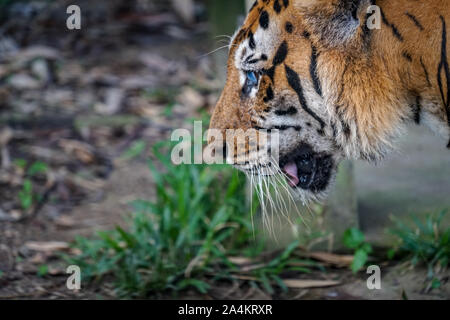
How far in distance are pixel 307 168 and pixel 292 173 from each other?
0.28 ft

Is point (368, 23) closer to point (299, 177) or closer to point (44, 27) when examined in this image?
point (299, 177)

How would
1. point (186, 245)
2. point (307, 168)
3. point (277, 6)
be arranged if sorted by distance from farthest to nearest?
point (186, 245)
point (307, 168)
point (277, 6)

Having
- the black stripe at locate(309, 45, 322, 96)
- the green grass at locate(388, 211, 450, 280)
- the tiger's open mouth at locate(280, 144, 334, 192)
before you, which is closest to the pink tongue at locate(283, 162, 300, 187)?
the tiger's open mouth at locate(280, 144, 334, 192)

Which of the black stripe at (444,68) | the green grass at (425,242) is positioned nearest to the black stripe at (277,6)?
the black stripe at (444,68)

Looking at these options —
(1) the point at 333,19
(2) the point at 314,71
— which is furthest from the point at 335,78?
(1) the point at 333,19

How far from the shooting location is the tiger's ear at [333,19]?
277cm

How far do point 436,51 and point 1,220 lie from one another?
3.21m

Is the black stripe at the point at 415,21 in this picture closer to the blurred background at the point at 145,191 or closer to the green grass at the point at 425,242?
the blurred background at the point at 145,191

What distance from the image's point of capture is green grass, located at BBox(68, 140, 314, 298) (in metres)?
3.64

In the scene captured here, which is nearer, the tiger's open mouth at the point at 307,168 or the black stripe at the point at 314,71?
the black stripe at the point at 314,71

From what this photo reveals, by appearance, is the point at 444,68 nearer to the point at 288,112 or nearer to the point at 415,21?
the point at 415,21

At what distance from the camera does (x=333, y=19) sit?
280 cm

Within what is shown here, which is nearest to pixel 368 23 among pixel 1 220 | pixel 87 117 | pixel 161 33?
pixel 1 220

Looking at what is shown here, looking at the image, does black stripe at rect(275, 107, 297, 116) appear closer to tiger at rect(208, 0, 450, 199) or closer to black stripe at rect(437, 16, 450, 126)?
tiger at rect(208, 0, 450, 199)
